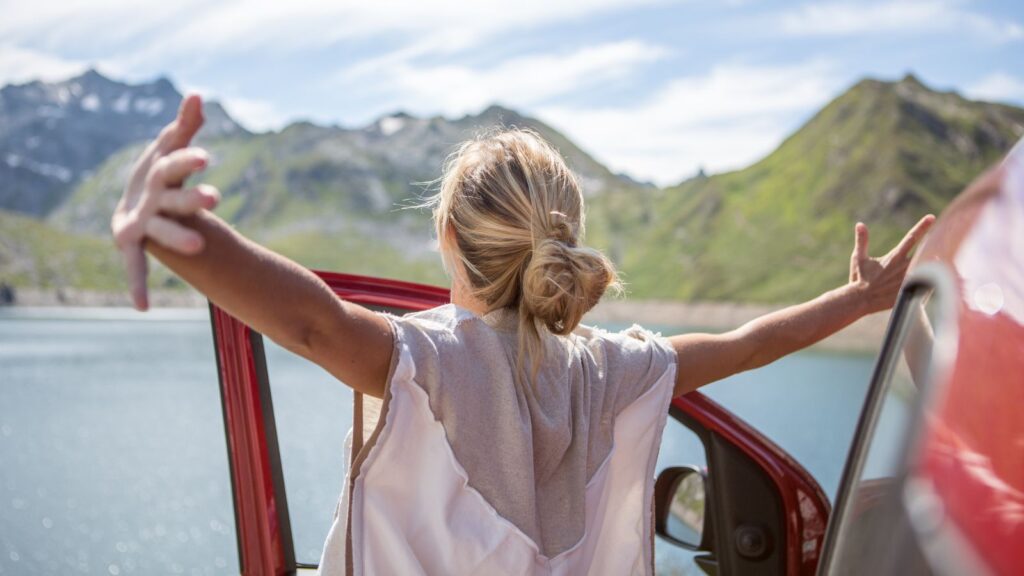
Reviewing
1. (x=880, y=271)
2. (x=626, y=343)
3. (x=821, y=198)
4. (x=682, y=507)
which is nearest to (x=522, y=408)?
(x=626, y=343)

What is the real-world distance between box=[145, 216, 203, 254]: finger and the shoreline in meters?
73.9

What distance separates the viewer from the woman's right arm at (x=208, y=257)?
1.38 metres

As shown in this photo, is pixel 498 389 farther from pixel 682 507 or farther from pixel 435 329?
pixel 682 507

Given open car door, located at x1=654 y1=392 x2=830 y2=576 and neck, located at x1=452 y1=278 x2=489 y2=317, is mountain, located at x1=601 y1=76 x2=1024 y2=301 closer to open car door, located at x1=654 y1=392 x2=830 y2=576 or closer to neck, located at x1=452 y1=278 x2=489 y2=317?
open car door, located at x1=654 y1=392 x2=830 y2=576

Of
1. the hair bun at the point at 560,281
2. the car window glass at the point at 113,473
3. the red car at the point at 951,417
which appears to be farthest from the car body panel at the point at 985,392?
the car window glass at the point at 113,473

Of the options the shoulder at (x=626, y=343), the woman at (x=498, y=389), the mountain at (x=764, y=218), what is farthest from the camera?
the mountain at (x=764, y=218)

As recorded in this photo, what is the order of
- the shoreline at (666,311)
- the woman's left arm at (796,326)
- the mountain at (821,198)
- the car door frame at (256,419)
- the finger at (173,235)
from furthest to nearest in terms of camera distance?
the mountain at (821,198)
the shoreline at (666,311)
the car door frame at (256,419)
the woman's left arm at (796,326)
the finger at (173,235)

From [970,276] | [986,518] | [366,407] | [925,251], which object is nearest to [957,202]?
[925,251]

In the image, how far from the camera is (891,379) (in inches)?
57.2

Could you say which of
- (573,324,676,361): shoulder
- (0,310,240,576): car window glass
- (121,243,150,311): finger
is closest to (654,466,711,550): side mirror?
(573,324,676,361): shoulder

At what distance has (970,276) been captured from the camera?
47.8 inches

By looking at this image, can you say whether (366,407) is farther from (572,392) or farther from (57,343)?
(57,343)

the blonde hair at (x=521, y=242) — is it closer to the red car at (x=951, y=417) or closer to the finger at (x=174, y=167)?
the red car at (x=951, y=417)

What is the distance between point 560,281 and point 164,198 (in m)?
0.75
